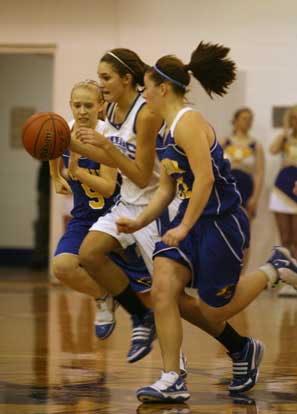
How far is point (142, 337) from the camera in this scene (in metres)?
4.60

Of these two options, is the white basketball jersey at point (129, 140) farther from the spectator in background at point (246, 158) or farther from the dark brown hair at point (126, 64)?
the spectator in background at point (246, 158)

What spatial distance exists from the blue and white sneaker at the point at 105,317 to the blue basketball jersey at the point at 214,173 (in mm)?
1033

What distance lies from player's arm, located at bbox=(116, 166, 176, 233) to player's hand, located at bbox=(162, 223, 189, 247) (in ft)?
0.81

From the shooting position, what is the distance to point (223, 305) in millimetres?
4086

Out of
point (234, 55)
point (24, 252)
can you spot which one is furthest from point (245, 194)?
point (24, 252)

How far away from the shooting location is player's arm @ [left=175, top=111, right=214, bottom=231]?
3822mm

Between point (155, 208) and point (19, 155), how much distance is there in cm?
889

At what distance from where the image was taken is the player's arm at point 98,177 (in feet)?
15.2

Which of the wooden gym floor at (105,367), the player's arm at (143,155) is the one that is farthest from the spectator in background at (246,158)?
the player's arm at (143,155)

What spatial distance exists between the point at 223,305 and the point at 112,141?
100cm

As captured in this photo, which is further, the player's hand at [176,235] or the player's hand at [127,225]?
the player's hand at [127,225]

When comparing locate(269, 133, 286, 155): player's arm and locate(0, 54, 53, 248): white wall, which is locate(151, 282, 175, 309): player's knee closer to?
locate(269, 133, 286, 155): player's arm

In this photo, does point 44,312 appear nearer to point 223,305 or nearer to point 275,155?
point 275,155

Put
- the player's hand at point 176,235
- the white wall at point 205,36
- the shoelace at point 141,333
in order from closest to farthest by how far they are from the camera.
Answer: the player's hand at point 176,235 → the shoelace at point 141,333 → the white wall at point 205,36
